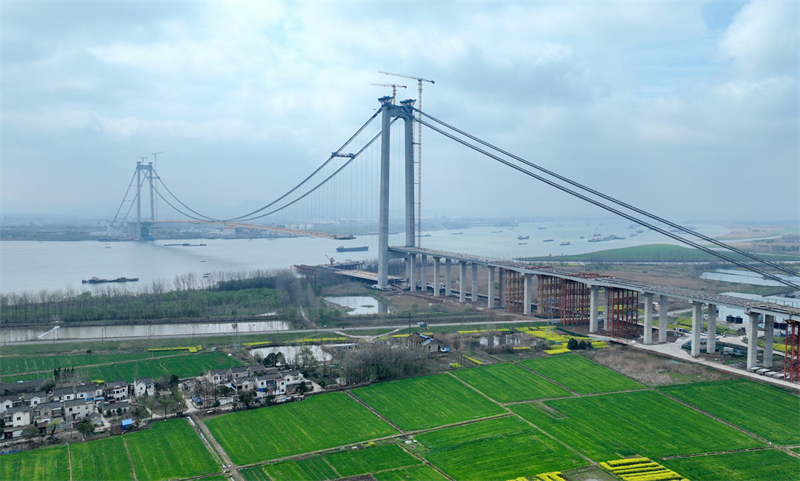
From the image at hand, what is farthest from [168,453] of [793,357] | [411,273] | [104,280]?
[104,280]

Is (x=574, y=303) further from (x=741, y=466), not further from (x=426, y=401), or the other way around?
(x=741, y=466)

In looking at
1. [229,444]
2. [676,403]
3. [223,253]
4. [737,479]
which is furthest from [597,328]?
[223,253]

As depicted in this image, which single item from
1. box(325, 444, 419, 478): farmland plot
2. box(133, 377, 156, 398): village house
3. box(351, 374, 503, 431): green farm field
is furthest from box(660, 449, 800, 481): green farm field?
box(133, 377, 156, 398): village house

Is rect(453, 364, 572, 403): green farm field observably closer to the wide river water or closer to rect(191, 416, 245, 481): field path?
rect(191, 416, 245, 481): field path

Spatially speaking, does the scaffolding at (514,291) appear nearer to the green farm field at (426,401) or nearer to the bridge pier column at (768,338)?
the bridge pier column at (768,338)

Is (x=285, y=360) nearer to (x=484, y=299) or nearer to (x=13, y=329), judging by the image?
(x=13, y=329)

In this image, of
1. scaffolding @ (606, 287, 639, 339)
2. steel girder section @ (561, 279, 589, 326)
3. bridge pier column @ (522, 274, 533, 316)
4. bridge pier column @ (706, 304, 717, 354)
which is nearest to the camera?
bridge pier column @ (706, 304, 717, 354)
